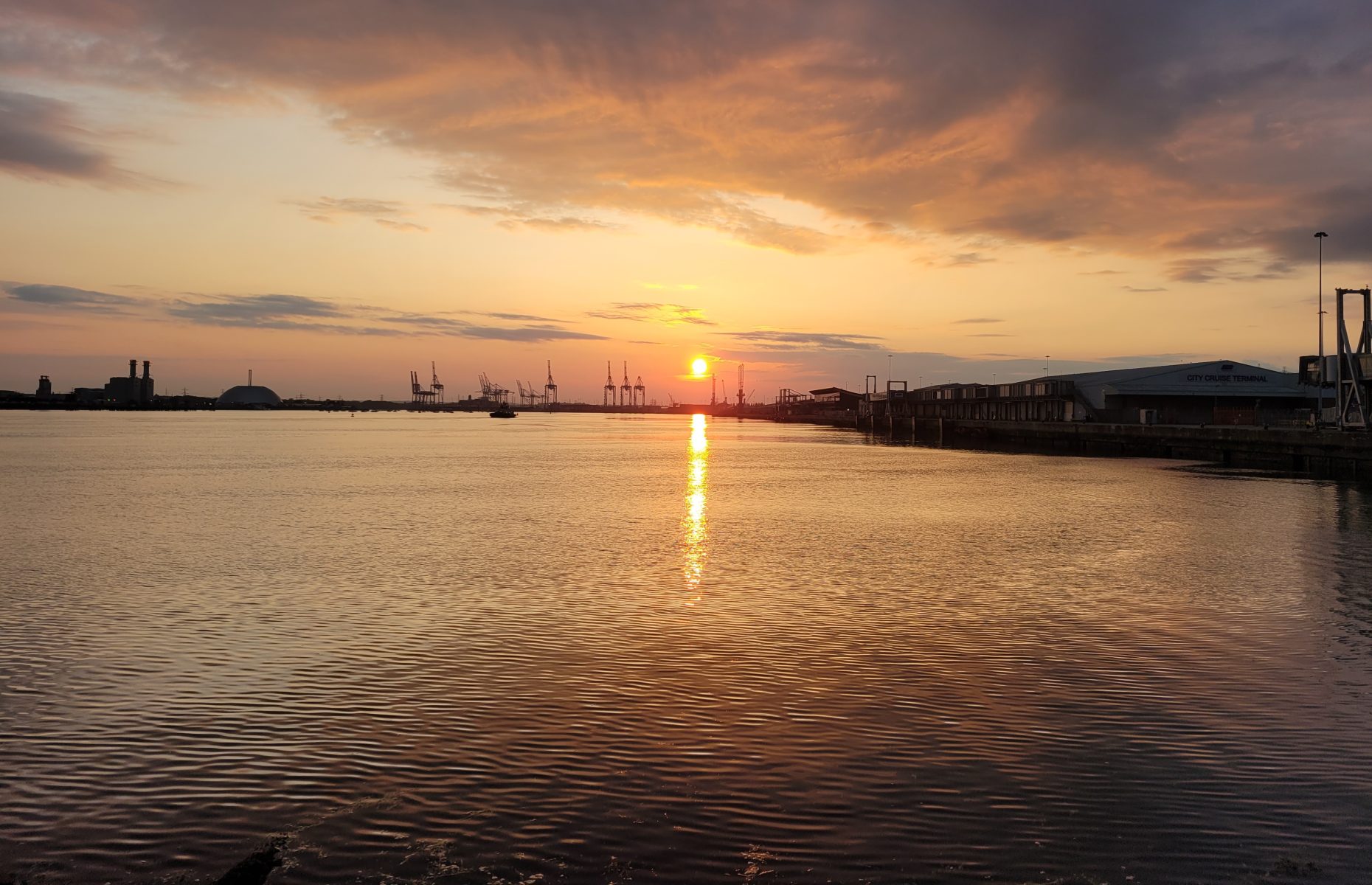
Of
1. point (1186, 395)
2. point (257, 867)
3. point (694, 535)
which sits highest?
point (1186, 395)

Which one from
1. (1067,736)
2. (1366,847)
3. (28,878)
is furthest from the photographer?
(1067,736)

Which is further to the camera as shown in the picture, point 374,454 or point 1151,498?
point 374,454

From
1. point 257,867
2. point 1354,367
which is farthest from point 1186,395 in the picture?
point 257,867

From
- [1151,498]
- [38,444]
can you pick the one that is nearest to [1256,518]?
[1151,498]

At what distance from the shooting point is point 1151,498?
44562 mm

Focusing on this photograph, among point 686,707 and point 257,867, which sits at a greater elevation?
point 257,867

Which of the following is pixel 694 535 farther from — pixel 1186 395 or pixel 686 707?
pixel 1186 395

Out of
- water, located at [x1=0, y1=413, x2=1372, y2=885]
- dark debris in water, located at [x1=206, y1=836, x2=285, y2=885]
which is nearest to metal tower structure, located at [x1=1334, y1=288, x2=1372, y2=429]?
water, located at [x1=0, y1=413, x2=1372, y2=885]

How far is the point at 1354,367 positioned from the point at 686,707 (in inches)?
2347

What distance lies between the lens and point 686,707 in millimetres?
12430

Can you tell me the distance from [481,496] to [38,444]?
71728 mm

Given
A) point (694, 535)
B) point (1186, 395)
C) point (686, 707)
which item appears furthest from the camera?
point (1186, 395)

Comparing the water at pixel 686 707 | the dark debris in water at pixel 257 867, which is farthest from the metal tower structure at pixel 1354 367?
the dark debris in water at pixel 257 867

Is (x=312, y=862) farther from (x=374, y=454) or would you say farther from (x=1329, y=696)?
(x=374, y=454)
